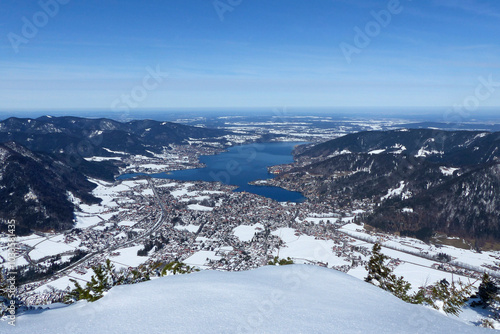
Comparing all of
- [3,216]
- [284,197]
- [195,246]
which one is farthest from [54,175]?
[284,197]

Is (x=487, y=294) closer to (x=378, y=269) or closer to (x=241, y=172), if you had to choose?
(x=378, y=269)

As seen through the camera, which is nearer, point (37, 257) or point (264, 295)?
point (264, 295)

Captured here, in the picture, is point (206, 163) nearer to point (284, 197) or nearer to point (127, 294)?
point (284, 197)

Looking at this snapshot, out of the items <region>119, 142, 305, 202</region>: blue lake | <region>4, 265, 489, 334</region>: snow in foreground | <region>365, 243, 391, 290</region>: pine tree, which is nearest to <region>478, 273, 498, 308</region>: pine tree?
<region>365, 243, 391, 290</region>: pine tree

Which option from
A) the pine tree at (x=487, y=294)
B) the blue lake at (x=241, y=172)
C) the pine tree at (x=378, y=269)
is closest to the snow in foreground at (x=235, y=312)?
the pine tree at (x=487, y=294)

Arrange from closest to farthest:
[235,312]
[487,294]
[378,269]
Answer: [235,312]
[487,294]
[378,269]

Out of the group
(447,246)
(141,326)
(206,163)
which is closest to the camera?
(141,326)

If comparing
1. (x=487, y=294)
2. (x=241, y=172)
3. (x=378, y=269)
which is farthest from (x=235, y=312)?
(x=241, y=172)
